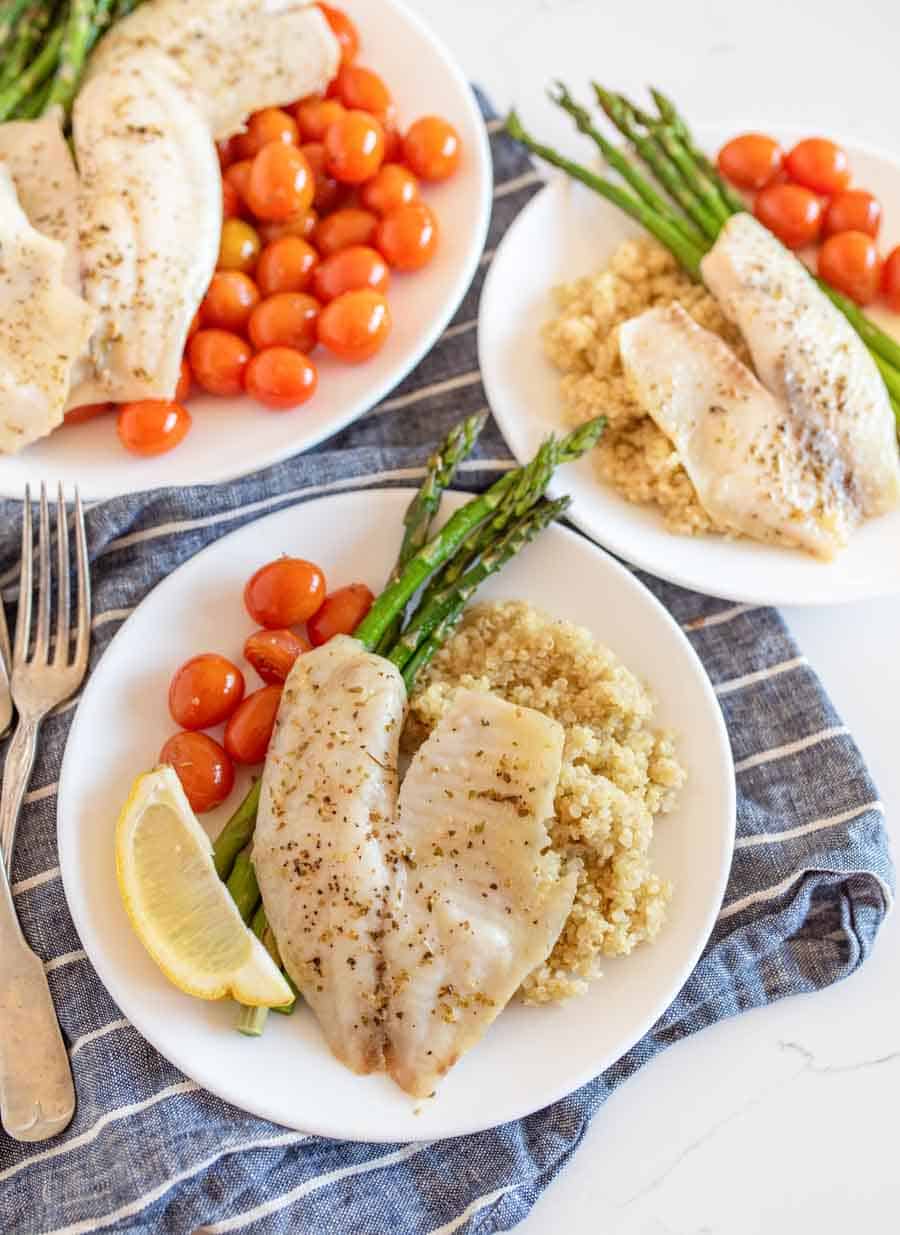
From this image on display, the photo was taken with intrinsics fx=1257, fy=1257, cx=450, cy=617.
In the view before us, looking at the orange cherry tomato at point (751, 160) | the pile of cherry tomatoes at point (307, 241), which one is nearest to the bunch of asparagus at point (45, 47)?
the pile of cherry tomatoes at point (307, 241)

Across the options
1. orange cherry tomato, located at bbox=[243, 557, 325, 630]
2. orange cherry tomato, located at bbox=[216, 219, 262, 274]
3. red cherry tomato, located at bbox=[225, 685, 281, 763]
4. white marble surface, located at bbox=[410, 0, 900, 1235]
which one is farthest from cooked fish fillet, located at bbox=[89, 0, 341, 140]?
white marble surface, located at bbox=[410, 0, 900, 1235]

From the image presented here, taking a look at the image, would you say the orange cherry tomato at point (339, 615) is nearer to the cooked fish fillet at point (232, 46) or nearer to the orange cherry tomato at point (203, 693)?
the orange cherry tomato at point (203, 693)

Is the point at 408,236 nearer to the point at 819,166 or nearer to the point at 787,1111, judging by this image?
the point at 819,166

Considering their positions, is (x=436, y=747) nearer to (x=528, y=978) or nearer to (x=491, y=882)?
(x=491, y=882)

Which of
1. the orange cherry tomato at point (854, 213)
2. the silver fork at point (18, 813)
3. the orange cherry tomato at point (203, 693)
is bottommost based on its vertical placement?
the silver fork at point (18, 813)

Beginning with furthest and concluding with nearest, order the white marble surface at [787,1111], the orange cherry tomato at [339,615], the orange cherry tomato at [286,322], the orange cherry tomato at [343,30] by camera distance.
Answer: the orange cherry tomato at [343,30]
the orange cherry tomato at [286,322]
the orange cherry tomato at [339,615]
the white marble surface at [787,1111]

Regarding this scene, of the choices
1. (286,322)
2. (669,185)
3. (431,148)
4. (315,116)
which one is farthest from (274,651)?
(669,185)

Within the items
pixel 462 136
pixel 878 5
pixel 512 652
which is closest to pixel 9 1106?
pixel 512 652
